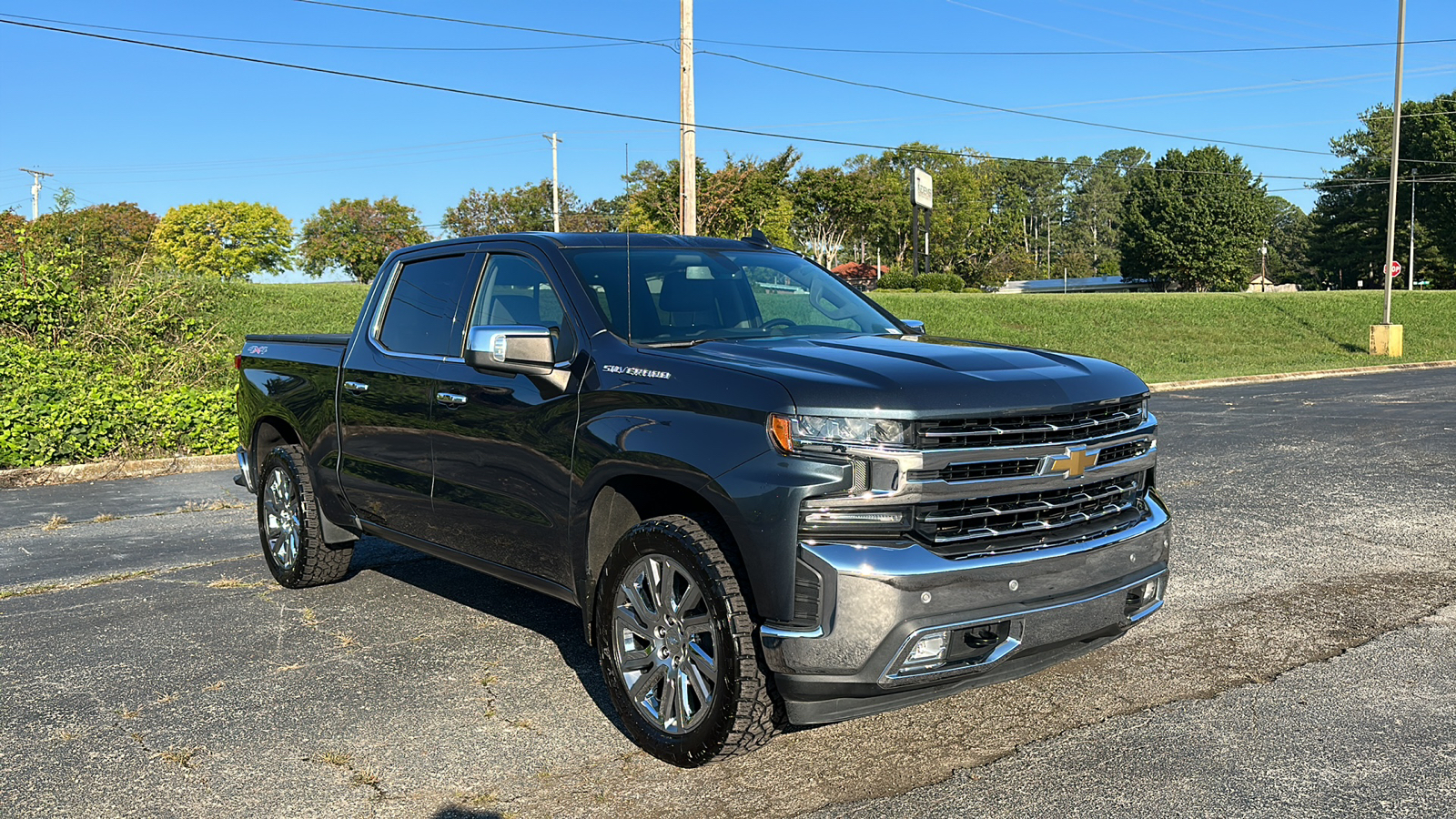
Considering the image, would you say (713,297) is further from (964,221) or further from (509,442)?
(964,221)

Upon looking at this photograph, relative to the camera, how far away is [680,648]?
4008 mm

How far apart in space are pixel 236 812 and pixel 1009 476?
8.82ft

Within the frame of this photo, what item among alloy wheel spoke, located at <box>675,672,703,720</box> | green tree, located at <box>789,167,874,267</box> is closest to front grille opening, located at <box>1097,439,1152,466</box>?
alloy wheel spoke, located at <box>675,672,703,720</box>

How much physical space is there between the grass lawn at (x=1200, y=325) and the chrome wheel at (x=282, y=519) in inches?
1080

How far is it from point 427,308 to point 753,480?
8.61 feet

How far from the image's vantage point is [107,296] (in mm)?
16953

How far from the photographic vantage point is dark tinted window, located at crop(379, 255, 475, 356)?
5.46m

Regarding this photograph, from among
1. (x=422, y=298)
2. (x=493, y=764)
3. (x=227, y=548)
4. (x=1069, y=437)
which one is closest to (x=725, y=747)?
(x=493, y=764)

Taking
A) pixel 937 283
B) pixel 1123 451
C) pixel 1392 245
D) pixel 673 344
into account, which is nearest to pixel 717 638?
pixel 673 344

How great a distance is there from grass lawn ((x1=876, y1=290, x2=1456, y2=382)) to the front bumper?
28.4 m

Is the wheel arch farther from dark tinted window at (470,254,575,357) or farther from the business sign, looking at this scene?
the business sign

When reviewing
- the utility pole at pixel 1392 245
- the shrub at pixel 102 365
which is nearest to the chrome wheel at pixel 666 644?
the shrub at pixel 102 365

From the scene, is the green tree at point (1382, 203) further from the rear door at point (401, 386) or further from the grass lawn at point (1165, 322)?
the rear door at point (401, 386)

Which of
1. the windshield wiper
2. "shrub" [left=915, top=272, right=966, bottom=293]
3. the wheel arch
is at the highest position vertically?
"shrub" [left=915, top=272, right=966, bottom=293]
